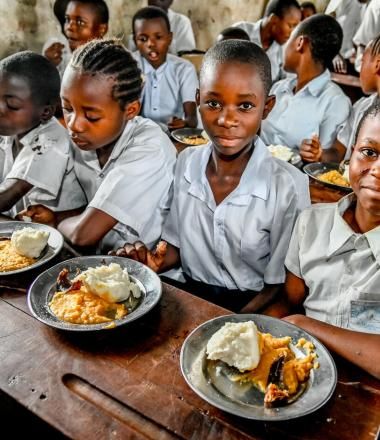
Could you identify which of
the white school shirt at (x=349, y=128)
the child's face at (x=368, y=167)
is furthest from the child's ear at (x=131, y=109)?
the white school shirt at (x=349, y=128)

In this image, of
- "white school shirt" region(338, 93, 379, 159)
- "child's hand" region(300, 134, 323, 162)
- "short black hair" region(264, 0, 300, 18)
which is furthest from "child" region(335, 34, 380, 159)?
"short black hair" region(264, 0, 300, 18)

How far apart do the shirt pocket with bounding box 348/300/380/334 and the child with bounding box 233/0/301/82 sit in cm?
371

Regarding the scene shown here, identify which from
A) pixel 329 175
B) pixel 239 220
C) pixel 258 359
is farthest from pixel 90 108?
pixel 329 175

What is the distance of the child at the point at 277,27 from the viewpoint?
4418mm

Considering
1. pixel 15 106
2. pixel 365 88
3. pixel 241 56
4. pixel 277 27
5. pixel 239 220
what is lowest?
pixel 239 220

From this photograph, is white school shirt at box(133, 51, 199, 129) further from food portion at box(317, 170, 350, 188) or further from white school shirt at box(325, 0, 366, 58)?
white school shirt at box(325, 0, 366, 58)

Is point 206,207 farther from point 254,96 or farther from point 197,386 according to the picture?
point 197,386

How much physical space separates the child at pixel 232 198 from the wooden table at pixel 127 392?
0.42 meters

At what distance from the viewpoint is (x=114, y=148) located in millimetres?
1802

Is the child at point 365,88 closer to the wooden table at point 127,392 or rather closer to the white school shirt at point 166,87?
the white school shirt at point 166,87

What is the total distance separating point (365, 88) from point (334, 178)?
2.98ft

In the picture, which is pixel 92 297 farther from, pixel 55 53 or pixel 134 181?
pixel 55 53

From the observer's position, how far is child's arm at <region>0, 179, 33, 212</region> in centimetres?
182

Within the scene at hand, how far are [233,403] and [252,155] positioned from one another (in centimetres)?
97
